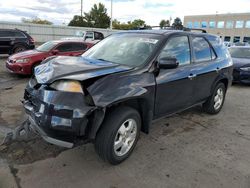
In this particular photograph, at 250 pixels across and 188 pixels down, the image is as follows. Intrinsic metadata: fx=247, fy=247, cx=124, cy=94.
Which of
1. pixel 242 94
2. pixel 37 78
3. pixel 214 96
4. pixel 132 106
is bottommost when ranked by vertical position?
pixel 242 94

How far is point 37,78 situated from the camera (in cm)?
322

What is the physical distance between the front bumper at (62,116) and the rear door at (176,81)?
128 centimetres

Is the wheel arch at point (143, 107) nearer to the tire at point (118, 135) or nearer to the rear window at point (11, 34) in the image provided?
the tire at point (118, 135)

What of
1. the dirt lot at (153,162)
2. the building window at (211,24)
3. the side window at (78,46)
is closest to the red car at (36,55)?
the side window at (78,46)

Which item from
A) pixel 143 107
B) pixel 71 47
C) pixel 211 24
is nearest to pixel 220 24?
pixel 211 24

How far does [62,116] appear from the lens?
2.74 m

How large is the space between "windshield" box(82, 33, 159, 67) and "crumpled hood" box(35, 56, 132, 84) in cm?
28

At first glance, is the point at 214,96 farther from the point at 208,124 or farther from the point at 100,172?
the point at 100,172

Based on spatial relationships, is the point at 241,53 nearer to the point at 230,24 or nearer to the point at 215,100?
the point at 215,100

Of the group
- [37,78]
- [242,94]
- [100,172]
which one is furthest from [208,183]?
[242,94]

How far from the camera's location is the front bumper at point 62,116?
8.94ft

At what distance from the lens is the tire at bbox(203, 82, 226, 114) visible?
5.23 m

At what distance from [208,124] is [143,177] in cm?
237

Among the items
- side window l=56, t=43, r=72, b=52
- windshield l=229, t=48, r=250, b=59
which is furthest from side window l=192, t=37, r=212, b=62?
side window l=56, t=43, r=72, b=52
